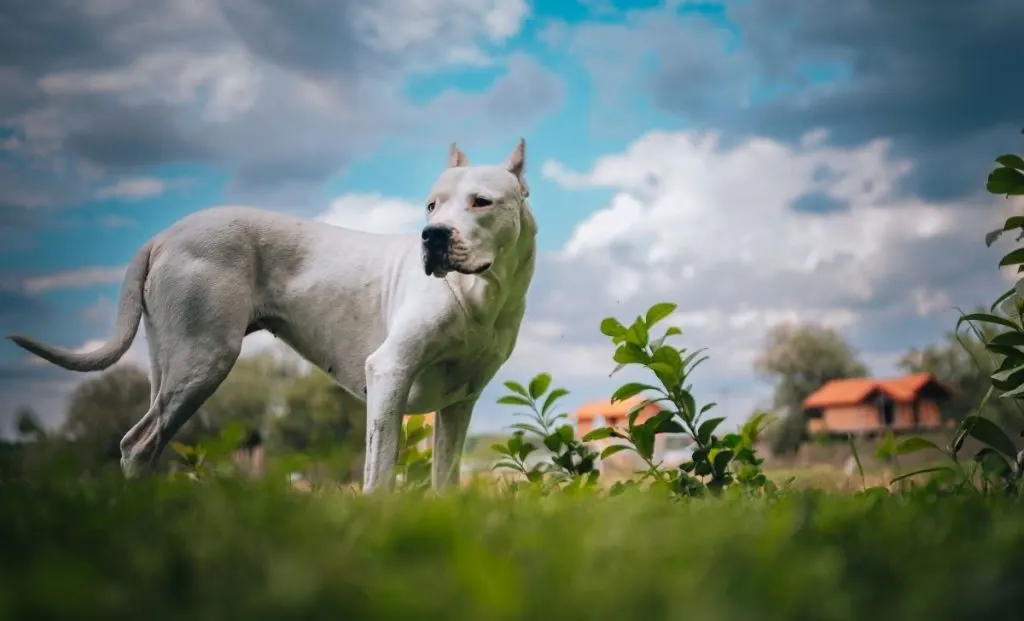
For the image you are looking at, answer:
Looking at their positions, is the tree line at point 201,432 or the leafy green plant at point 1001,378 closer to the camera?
the tree line at point 201,432

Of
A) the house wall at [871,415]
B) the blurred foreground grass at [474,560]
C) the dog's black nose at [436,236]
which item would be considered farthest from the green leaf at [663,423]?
the house wall at [871,415]

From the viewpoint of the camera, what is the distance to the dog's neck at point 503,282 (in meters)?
3.82

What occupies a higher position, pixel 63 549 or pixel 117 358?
pixel 117 358

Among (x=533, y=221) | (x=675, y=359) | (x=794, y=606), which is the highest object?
(x=533, y=221)

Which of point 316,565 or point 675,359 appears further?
point 675,359

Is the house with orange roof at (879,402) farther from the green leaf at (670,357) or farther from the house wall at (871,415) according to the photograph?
the green leaf at (670,357)

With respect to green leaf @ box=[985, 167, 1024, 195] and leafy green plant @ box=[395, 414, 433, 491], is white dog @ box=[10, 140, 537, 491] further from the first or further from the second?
green leaf @ box=[985, 167, 1024, 195]

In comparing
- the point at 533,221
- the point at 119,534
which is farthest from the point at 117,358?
the point at 119,534

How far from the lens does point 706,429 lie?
12.6 feet

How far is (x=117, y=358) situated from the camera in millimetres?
4320

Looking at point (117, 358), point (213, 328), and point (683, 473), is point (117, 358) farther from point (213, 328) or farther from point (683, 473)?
point (683, 473)

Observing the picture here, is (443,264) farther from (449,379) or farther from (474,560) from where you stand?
(474,560)

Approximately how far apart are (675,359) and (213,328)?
7.61 ft

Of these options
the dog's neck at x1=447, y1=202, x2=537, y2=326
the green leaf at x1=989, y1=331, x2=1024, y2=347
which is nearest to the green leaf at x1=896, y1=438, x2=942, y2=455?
the green leaf at x1=989, y1=331, x2=1024, y2=347
